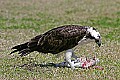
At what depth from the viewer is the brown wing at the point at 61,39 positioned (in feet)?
38.1

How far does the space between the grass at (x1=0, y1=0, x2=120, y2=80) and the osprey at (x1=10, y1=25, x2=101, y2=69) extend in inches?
18.8

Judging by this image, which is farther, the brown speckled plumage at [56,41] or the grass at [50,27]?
the brown speckled plumage at [56,41]

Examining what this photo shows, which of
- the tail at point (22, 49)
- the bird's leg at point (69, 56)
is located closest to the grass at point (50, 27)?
the bird's leg at point (69, 56)

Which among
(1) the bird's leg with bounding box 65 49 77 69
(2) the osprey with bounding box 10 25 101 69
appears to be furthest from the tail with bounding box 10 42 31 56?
(1) the bird's leg with bounding box 65 49 77 69

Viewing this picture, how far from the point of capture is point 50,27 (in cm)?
2269

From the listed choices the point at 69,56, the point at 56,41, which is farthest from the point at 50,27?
the point at 69,56

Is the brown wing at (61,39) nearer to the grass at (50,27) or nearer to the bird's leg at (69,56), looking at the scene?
the bird's leg at (69,56)

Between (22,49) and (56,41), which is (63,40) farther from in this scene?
(22,49)

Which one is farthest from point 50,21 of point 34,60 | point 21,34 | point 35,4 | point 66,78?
point 66,78

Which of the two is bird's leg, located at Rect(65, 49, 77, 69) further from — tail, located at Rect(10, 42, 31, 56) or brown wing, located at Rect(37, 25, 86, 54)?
tail, located at Rect(10, 42, 31, 56)

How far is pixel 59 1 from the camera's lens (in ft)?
124

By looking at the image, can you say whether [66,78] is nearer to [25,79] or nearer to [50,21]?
[25,79]

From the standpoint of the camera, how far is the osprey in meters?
11.6

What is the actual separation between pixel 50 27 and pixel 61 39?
36.0ft
